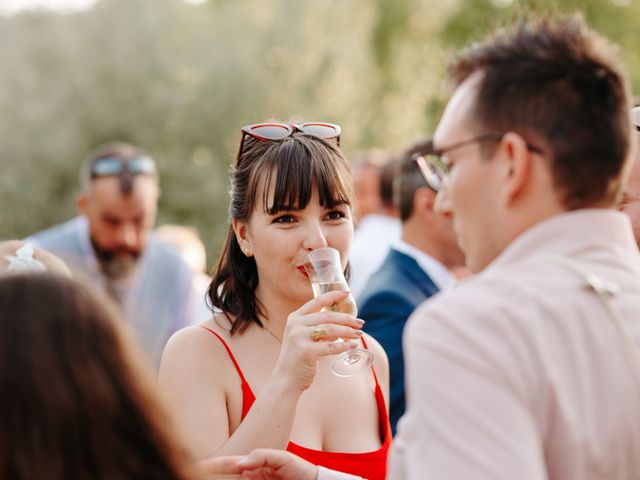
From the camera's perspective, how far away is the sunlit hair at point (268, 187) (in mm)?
3428

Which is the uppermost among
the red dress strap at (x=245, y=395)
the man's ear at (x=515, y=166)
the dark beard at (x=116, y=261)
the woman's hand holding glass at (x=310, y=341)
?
the man's ear at (x=515, y=166)

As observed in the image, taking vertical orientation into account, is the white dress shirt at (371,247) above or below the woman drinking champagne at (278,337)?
below

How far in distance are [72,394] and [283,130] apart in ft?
6.46

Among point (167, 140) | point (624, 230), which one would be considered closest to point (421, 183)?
point (624, 230)

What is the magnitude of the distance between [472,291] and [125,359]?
73cm

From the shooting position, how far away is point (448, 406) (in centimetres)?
186

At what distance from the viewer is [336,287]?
3.15 meters

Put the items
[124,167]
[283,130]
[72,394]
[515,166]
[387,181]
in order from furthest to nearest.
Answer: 1. [387,181]
2. [124,167]
3. [283,130]
4. [515,166]
5. [72,394]

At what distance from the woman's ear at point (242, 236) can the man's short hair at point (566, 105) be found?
5.17 feet

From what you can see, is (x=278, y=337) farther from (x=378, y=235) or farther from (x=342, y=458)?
(x=378, y=235)

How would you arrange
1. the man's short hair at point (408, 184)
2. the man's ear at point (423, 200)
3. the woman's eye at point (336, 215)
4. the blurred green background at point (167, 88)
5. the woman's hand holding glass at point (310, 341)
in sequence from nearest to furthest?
the woman's hand holding glass at point (310, 341)
the woman's eye at point (336, 215)
the man's ear at point (423, 200)
the man's short hair at point (408, 184)
the blurred green background at point (167, 88)

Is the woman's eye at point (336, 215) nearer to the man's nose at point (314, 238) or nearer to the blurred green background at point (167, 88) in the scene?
the man's nose at point (314, 238)

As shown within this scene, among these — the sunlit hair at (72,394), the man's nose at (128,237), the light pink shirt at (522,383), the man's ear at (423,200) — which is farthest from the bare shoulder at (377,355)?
the man's nose at (128,237)

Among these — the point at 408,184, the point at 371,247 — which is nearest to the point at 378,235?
the point at 371,247
